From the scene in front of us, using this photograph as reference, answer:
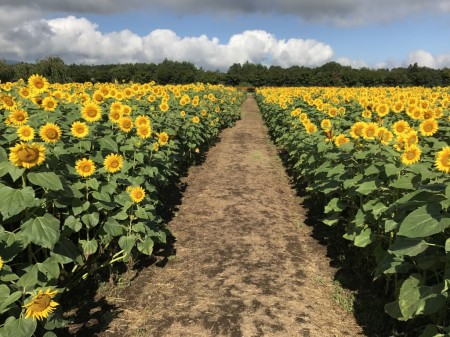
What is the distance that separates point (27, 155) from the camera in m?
3.18

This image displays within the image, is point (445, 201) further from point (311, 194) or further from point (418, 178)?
point (311, 194)

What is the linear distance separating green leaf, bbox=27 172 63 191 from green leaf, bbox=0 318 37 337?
106 cm

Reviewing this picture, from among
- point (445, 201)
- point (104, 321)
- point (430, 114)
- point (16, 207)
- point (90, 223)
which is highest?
point (430, 114)

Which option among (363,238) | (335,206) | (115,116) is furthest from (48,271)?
(335,206)

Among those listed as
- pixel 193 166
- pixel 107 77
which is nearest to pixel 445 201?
pixel 193 166

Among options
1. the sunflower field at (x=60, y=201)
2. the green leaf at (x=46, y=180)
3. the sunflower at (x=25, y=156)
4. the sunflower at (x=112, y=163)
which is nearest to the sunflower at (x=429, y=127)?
the sunflower field at (x=60, y=201)

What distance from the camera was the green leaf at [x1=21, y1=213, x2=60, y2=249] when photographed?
10.4ft

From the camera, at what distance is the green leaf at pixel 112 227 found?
4434 millimetres

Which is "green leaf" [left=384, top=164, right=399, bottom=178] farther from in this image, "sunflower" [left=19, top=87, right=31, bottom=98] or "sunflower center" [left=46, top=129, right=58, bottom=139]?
"sunflower" [left=19, top=87, right=31, bottom=98]

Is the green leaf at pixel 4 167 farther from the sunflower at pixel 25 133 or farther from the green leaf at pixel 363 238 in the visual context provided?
the green leaf at pixel 363 238

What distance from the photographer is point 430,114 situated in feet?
19.5

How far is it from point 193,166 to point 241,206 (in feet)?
13.2

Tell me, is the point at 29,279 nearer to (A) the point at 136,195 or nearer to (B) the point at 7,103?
(A) the point at 136,195

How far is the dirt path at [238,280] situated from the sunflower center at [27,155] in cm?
203
